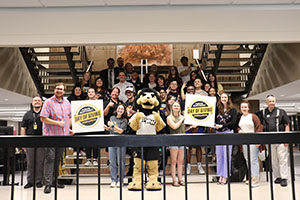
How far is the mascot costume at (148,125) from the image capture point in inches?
177

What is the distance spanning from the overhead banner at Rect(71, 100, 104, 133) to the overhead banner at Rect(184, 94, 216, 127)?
1.15m

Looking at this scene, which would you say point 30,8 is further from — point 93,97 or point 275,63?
point 275,63

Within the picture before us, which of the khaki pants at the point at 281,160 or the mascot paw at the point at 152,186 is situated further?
the khaki pants at the point at 281,160

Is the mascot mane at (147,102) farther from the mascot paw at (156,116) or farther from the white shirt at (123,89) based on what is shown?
the white shirt at (123,89)

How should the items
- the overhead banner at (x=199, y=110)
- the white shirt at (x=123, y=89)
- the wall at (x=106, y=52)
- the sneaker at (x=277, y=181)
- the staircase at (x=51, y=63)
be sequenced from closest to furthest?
the overhead banner at (x=199, y=110)
the sneaker at (x=277, y=181)
the white shirt at (x=123, y=89)
the staircase at (x=51, y=63)
the wall at (x=106, y=52)

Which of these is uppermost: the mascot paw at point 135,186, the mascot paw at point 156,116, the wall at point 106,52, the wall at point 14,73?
the wall at point 106,52

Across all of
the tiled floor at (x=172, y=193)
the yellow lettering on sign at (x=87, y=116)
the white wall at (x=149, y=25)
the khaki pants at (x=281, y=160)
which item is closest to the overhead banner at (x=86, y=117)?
the yellow lettering on sign at (x=87, y=116)

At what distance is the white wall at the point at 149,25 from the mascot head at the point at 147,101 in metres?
1.52

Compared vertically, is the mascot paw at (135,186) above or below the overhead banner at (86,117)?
below

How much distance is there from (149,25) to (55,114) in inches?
89.8

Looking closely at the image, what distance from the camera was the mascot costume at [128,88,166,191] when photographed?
4508 millimetres

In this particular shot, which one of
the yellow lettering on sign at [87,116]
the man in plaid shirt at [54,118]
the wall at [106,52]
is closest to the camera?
the yellow lettering on sign at [87,116]

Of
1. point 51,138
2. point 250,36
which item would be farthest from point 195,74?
point 51,138

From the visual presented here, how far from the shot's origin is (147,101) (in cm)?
450
